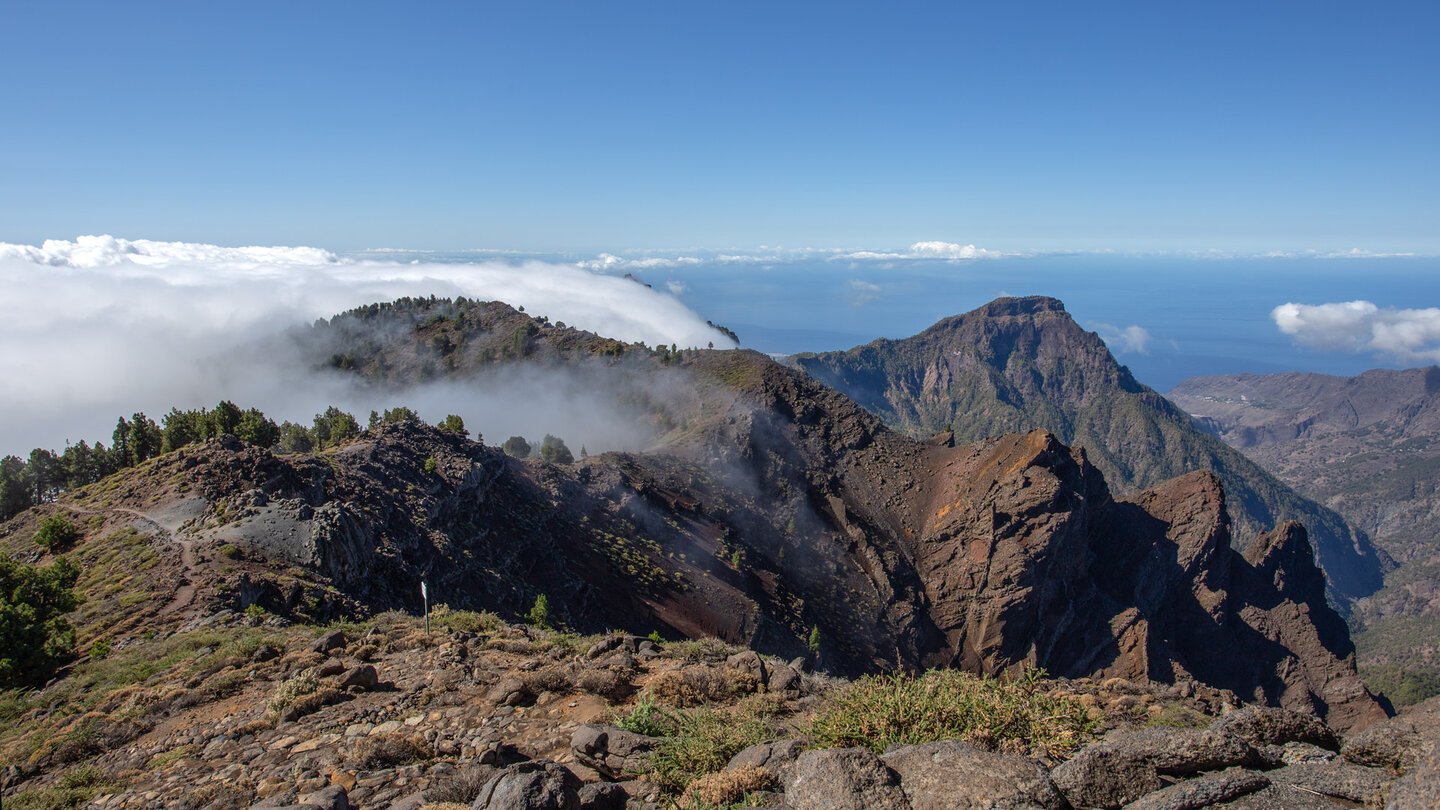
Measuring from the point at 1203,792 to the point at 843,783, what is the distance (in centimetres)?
293

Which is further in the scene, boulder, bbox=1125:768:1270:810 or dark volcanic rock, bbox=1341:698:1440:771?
dark volcanic rock, bbox=1341:698:1440:771

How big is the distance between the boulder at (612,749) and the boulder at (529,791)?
1.45m

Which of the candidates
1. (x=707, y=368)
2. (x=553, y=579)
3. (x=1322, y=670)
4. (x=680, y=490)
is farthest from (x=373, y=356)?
(x=1322, y=670)

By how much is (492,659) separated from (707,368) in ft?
210

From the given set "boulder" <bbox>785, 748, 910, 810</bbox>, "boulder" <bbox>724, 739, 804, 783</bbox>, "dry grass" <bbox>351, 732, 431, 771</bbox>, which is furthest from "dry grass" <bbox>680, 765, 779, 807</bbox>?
"dry grass" <bbox>351, 732, 431, 771</bbox>

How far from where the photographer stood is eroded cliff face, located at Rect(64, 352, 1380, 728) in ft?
90.8

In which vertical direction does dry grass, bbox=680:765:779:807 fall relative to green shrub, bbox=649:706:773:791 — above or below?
above

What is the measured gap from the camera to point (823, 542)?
5669 centimetres

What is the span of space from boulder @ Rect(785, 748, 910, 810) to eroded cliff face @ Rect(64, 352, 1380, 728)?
1981 cm

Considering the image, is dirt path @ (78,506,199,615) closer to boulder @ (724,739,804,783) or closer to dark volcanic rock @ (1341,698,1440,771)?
boulder @ (724,739,804,783)

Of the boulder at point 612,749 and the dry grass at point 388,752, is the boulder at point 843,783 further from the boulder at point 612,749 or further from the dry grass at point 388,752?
the dry grass at point 388,752

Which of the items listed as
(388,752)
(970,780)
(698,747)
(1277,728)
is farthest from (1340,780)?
(388,752)

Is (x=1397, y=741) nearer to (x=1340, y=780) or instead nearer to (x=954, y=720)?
(x=1340, y=780)

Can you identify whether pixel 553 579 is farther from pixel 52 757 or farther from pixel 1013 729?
pixel 1013 729
